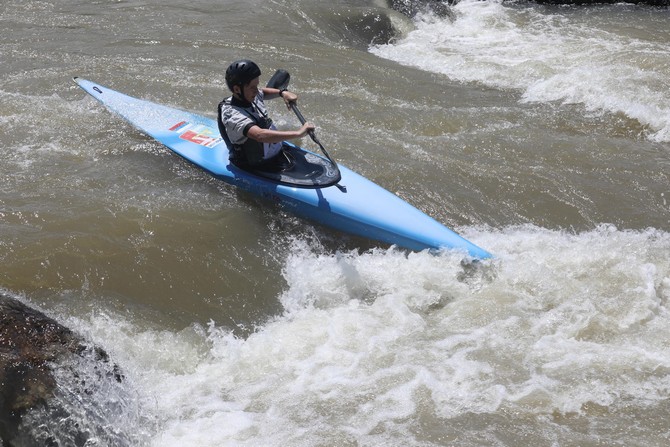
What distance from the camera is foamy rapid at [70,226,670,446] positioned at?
353cm

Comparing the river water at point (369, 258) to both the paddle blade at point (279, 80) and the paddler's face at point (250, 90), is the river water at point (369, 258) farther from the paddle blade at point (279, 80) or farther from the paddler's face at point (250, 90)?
the paddle blade at point (279, 80)

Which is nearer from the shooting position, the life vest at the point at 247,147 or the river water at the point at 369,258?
the river water at the point at 369,258

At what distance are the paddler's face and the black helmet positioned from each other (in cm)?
3

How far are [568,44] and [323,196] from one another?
518 cm

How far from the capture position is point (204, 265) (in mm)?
4629

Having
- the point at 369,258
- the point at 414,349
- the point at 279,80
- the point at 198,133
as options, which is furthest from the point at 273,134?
the point at 414,349

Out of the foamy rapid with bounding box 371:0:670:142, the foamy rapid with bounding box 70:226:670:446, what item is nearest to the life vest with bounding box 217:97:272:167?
the foamy rapid with bounding box 70:226:670:446

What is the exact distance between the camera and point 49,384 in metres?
3.27

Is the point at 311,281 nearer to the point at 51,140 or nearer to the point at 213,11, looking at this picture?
the point at 51,140

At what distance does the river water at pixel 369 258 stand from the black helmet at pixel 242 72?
862 millimetres

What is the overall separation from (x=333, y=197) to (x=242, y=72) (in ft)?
3.39

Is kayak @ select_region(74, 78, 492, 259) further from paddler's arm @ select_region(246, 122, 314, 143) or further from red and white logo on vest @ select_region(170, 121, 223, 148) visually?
paddler's arm @ select_region(246, 122, 314, 143)

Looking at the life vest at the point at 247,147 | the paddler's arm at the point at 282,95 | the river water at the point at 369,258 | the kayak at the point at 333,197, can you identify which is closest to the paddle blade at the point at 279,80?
the paddler's arm at the point at 282,95

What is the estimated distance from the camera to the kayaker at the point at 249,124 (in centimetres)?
486
